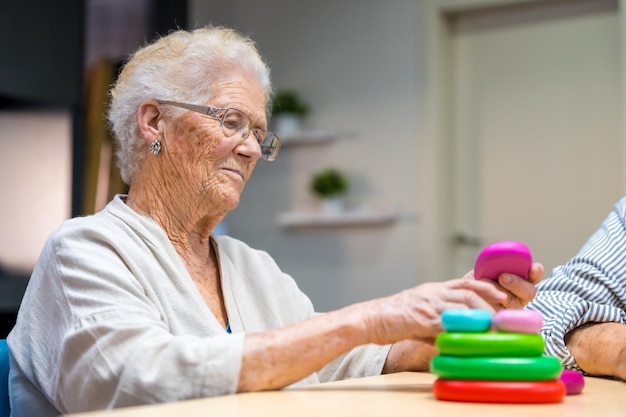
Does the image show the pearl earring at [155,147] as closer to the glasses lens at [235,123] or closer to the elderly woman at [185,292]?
the elderly woman at [185,292]

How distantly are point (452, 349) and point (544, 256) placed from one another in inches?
109

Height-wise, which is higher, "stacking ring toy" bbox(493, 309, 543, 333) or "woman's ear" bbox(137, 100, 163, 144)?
"woman's ear" bbox(137, 100, 163, 144)

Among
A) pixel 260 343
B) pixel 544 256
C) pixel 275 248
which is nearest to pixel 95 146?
pixel 275 248

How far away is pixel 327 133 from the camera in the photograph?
4.01m

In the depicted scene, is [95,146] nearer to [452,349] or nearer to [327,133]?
[327,133]

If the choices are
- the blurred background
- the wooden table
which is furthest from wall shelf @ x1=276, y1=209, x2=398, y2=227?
the wooden table

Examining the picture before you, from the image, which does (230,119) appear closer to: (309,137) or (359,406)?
(359,406)

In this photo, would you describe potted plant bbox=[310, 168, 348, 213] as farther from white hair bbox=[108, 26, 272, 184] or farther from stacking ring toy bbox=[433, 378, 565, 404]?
stacking ring toy bbox=[433, 378, 565, 404]

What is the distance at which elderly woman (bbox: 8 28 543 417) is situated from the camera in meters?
1.11

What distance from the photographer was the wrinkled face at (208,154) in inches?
61.0

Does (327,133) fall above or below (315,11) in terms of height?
below

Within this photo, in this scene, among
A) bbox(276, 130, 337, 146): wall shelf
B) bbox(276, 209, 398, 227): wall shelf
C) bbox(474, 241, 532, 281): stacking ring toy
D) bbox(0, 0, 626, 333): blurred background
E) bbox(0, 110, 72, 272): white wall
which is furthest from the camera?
bbox(276, 130, 337, 146): wall shelf

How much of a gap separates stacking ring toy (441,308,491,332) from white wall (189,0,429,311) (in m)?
2.77

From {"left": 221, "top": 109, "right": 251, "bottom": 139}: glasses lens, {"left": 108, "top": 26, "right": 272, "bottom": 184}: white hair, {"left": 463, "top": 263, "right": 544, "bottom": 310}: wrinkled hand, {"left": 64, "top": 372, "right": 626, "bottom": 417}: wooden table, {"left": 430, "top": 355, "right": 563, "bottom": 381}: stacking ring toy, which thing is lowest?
{"left": 64, "top": 372, "right": 626, "bottom": 417}: wooden table
